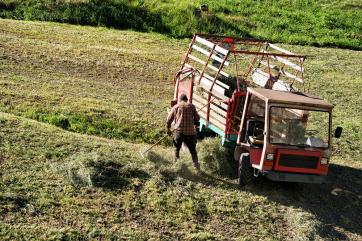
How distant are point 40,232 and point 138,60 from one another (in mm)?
12609

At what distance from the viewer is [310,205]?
12758 mm

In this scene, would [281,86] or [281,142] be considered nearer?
[281,142]

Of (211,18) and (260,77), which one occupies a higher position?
(211,18)

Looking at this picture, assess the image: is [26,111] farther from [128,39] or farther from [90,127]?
[128,39]

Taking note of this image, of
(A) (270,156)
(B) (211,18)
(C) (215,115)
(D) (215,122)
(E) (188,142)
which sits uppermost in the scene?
(B) (211,18)

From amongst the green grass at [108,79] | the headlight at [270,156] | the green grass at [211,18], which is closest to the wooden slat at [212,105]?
the green grass at [108,79]

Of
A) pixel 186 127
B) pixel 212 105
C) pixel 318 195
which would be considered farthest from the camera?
pixel 212 105

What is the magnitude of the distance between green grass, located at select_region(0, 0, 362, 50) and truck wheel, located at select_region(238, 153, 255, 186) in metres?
14.7

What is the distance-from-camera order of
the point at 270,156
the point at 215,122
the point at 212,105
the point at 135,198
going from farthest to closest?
1. the point at 212,105
2. the point at 215,122
3. the point at 270,156
4. the point at 135,198

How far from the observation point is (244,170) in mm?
12797

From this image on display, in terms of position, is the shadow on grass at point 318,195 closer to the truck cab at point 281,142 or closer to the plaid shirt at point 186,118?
the truck cab at point 281,142

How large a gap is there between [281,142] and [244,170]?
982mm

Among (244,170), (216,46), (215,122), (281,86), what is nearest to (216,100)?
(215,122)

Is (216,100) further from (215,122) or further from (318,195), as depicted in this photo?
(318,195)
